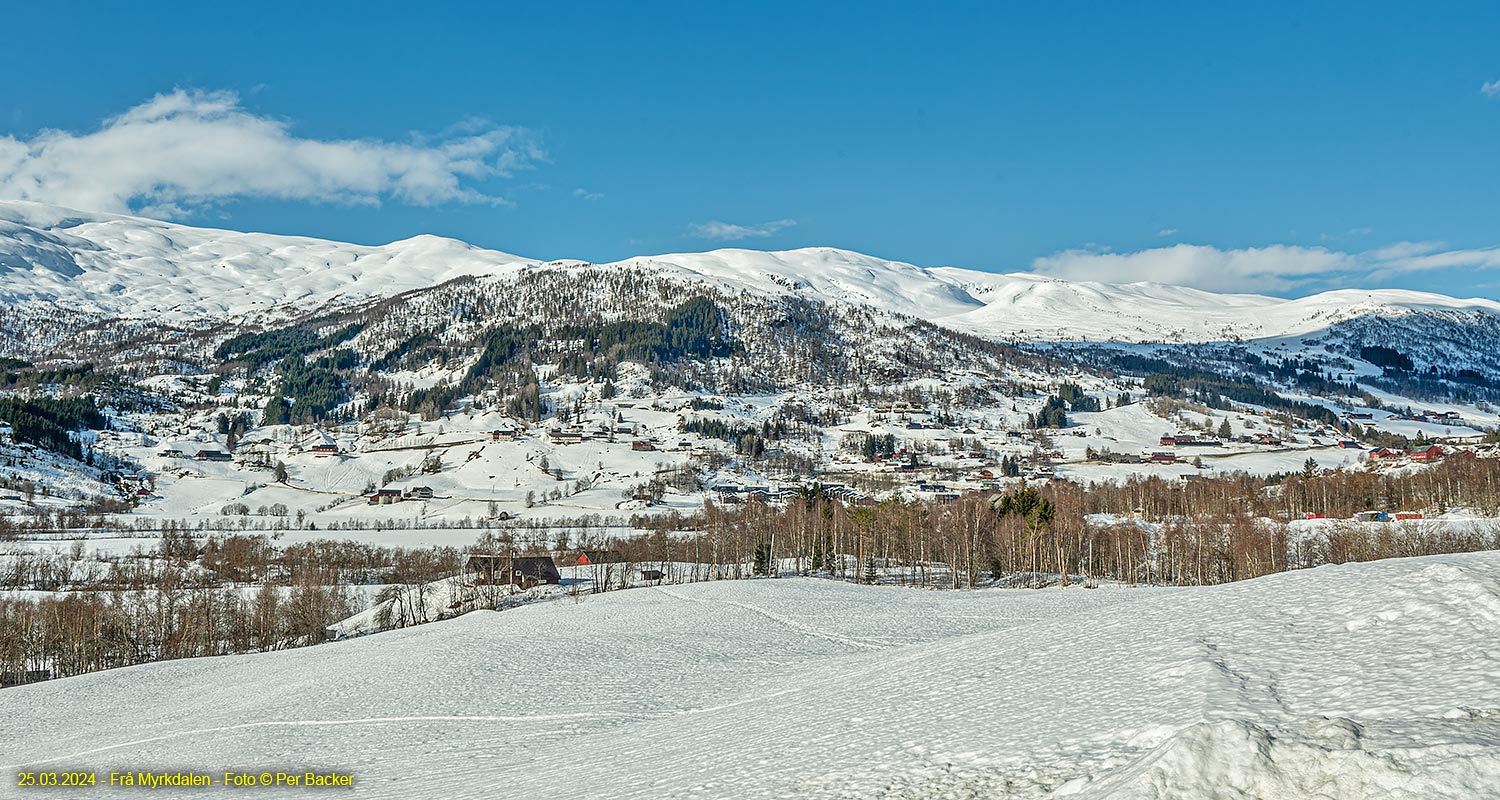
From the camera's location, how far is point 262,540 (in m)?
121

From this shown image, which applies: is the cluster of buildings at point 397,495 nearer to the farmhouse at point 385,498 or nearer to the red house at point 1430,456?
the farmhouse at point 385,498

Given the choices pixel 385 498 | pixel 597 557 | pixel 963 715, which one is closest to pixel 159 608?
pixel 597 557

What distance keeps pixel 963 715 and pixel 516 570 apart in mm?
77363

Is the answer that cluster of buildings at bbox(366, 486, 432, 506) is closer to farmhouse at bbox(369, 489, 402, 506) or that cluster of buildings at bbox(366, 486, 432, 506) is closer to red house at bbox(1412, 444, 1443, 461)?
farmhouse at bbox(369, 489, 402, 506)

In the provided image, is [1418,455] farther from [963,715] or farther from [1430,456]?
[963,715]

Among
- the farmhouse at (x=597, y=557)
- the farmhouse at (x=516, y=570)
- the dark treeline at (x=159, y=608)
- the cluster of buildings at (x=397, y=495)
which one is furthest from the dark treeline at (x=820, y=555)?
the cluster of buildings at (x=397, y=495)

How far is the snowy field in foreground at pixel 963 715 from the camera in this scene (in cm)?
837

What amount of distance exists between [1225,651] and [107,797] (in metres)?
20.5

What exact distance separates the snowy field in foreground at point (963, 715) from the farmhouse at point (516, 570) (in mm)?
47222

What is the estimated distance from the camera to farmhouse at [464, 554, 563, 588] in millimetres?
82938

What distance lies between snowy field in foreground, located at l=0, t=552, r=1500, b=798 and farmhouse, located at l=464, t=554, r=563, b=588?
4722cm

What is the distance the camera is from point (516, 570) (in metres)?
85.6

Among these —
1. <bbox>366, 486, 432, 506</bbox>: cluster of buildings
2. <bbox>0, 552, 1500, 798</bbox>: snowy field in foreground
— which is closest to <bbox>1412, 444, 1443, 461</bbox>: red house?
<bbox>0, 552, 1500, 798</bbox>: snowy field in foreground

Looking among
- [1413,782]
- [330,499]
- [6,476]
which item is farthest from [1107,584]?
[6,476]
